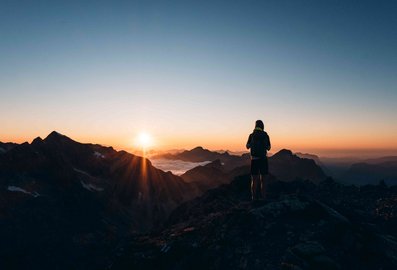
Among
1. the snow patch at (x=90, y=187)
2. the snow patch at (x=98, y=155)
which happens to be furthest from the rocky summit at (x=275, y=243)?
the snow patch at (x=98, y=155)

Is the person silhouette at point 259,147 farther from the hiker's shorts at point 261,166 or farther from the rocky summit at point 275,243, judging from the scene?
the rocky summit at point 275,243

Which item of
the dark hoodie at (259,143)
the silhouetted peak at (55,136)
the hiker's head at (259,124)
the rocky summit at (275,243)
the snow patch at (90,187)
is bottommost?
the snow patch at (90,187)

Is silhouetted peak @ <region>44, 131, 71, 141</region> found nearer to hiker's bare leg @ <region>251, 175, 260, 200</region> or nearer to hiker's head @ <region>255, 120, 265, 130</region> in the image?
hiker's bare leg @ <region>251, 175, 260, 200</region>

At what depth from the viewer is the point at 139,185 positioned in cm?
12456

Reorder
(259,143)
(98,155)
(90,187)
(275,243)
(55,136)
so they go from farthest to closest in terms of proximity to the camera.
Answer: (98,155), (55,136), (90,187), (259,143), (275,243)

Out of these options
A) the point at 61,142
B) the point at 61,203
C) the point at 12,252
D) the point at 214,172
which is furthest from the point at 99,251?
the point at 214,172

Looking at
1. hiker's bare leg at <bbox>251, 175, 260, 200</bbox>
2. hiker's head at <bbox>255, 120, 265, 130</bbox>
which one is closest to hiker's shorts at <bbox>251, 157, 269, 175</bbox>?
hiker's bare leg at <bbox>251, 175, 260, 200</bbox>

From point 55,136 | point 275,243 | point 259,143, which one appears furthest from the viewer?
point 55,136

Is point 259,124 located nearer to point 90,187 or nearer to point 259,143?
point 259,143

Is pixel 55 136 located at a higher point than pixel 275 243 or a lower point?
higher

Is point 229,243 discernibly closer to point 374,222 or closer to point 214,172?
point 374,222

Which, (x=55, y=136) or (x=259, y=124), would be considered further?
(x=55, y=136)

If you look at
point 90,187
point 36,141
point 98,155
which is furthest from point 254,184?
point 98,155

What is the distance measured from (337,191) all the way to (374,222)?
33.6 feet
